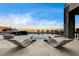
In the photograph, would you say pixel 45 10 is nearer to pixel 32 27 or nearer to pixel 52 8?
pixel 52 8

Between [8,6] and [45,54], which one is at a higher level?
[8,6]

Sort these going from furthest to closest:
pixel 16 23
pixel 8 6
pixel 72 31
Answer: pixel 72 31 < pixel 16 23 < pixel 8 6

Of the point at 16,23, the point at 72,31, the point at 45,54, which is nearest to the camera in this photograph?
the point at 45,54

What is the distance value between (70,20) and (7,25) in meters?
3.56

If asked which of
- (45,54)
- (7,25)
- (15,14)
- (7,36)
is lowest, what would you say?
(45,54)

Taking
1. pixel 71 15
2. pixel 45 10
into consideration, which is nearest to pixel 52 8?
pixel 45 10

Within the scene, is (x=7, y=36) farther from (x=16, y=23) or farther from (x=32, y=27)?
(x=32, y=27)

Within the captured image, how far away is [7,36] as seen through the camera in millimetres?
4078

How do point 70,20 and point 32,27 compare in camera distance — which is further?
point 70,20

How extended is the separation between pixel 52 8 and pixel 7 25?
1.34 meters

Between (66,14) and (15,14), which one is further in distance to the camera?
(66,14)

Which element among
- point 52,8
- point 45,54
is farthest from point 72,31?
point 45,54

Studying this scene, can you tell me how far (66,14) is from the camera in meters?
6.80

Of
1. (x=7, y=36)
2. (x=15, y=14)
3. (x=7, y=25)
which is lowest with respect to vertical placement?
(x=7, y=36)
